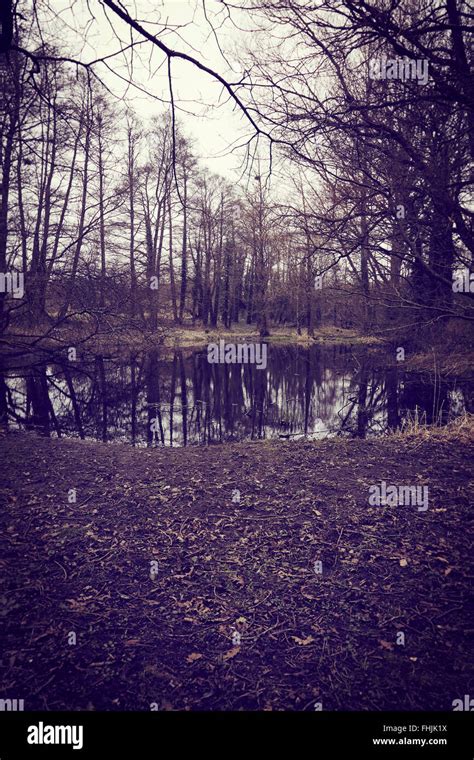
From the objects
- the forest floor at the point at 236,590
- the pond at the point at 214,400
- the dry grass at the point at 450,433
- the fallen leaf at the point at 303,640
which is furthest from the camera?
the pond at the point at 214,400

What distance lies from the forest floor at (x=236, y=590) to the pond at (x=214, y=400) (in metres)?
4.15

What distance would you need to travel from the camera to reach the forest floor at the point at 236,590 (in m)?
2.68

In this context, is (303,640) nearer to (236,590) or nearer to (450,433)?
(236,590)

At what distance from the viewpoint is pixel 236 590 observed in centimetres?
363

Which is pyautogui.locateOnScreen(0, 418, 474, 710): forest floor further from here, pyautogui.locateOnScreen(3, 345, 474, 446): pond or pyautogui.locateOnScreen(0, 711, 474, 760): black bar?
pyautogui.locateOnScreen(3, 345, 474, 446): pond

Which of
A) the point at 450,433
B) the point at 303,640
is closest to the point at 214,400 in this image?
the point at 450,433

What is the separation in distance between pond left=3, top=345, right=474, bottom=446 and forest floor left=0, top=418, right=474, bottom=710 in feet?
13.6

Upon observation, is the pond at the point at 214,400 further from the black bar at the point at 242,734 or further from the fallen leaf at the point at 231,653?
the black bar at the point at 242,734

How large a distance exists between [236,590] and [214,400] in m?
10.7

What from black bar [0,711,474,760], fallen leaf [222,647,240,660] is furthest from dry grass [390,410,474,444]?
fallen leaf [222,647,240,660]

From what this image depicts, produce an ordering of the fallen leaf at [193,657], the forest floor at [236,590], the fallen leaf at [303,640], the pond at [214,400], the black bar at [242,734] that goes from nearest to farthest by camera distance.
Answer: the black bar at [242,734]
the forest floor at [236,590]
the fallen leaf at [193,657]
the fallen leaf at [303,640]
the pond at [214,400]

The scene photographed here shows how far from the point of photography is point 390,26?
400 cm

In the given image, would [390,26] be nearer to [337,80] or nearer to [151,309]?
[337,80]

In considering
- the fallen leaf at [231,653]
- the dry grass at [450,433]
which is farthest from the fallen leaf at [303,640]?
the dry grass at [450,433]
